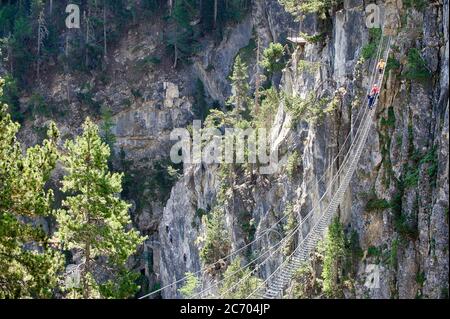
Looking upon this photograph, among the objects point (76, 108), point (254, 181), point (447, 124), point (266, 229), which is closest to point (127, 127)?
point (76, 108)

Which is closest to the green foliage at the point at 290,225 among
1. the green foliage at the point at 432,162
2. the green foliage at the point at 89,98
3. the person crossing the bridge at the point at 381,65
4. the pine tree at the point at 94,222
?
the person crossing the bridge at the point at 381,65

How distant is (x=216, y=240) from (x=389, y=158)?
1469 centimetres

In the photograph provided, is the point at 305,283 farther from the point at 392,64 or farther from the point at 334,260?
the point at 392,64

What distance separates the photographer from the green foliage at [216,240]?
3447 centimetres

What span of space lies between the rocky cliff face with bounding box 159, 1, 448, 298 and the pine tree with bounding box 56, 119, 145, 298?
6886mm

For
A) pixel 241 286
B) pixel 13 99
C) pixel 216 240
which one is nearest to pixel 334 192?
pixel 241 286

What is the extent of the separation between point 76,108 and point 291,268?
2934cm

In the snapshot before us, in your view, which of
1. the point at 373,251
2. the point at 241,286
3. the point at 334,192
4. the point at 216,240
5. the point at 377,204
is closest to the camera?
the point at 373,251

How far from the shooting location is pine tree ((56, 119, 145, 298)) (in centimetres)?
1691

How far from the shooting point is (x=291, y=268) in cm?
2150

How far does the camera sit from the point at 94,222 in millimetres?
17484

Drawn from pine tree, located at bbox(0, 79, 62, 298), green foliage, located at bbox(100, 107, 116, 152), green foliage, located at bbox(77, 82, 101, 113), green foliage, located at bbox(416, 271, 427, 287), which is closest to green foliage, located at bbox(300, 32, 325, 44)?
green foliage, located at bbox(416, 271, 427, 287)

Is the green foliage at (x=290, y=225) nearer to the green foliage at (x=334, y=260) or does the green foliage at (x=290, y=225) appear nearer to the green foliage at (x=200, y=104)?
the green foliage at (x=334, y=260)
